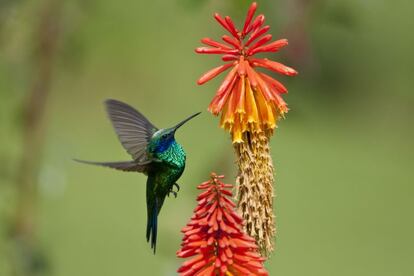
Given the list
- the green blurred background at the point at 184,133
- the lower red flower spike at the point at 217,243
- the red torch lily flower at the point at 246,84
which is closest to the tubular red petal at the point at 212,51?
the red torch lily flower at the point at 246,84

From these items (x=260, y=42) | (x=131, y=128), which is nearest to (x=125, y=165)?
(x=131, y=128)

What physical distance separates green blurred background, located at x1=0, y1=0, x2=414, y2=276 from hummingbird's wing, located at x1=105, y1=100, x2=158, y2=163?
1.17 metres

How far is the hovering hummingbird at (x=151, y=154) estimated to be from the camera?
3.18 meters

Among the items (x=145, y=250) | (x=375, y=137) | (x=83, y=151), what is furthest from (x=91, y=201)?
(x=375, y=137)

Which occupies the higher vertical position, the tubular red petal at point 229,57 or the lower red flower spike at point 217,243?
the tubular red petal at point 229,57

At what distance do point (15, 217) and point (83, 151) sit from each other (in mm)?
6004

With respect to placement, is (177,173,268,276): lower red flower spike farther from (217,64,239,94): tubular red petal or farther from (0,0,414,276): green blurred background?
(0,0,414,276): green blurred background

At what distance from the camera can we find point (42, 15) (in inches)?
204

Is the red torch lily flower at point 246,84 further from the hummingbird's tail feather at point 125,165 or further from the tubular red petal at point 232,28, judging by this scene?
the hummingbird's tail feather at point 125,165

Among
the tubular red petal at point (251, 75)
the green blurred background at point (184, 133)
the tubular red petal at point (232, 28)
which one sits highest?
the green blurred background at point (184, 133)

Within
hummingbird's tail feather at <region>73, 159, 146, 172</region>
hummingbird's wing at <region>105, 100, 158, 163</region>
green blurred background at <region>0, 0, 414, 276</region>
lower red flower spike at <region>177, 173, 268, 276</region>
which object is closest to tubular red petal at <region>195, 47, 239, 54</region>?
lower red flower spike at <region>177, 173, 268, 276</region>

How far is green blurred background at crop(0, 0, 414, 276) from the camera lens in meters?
5.07

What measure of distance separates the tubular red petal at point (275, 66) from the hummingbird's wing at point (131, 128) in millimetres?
753

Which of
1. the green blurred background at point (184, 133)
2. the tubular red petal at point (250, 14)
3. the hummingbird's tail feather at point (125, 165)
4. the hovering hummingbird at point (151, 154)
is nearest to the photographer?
the tubular red petal at point (250, 14)
